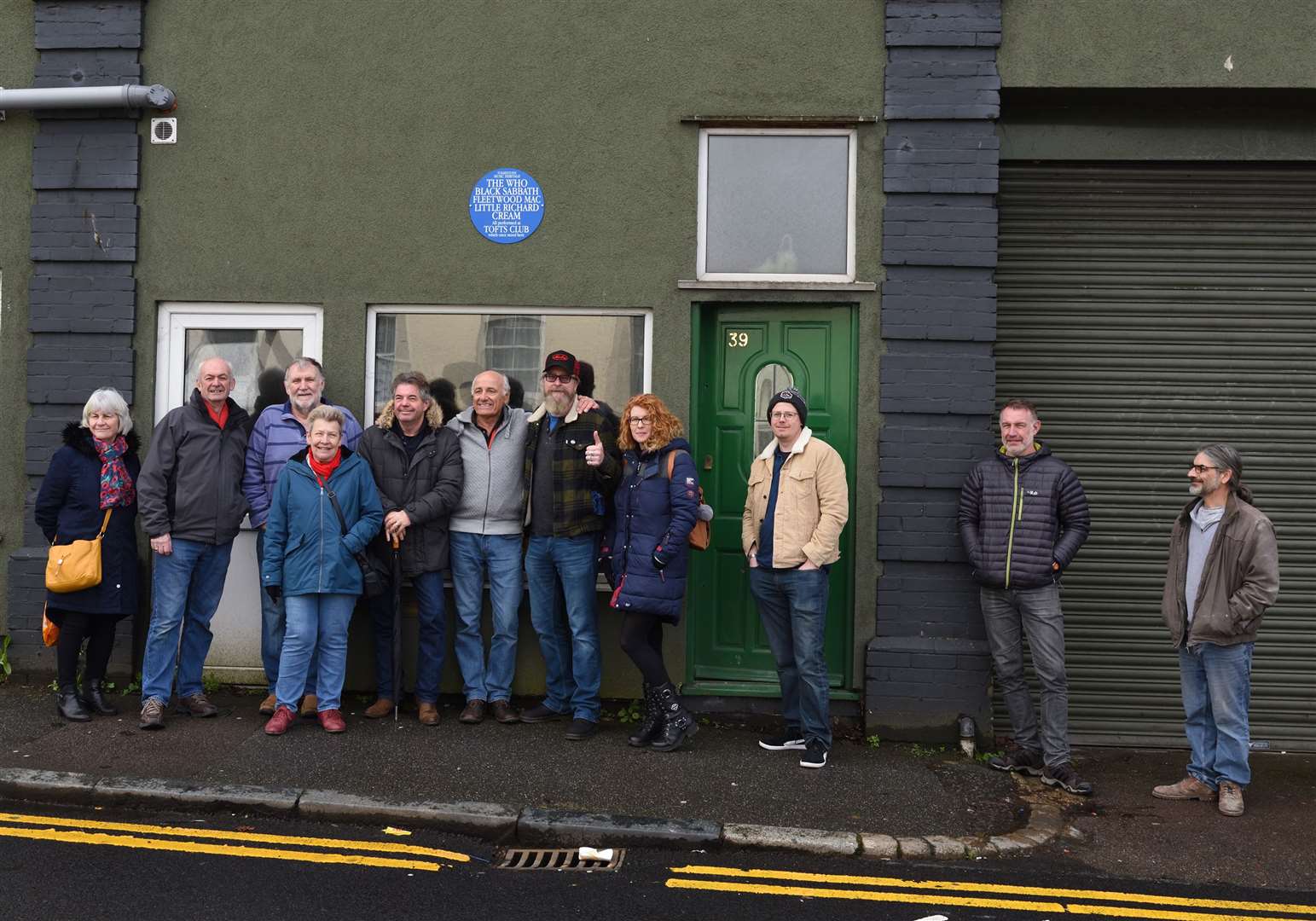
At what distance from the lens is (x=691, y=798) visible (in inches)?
223

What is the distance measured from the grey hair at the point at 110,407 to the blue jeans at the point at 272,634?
99cm

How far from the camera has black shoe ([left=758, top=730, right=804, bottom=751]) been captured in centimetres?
655

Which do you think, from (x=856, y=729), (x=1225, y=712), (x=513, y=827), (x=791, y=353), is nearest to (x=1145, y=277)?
(x=791, y=353)

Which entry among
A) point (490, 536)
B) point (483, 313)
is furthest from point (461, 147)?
point (490, 536)

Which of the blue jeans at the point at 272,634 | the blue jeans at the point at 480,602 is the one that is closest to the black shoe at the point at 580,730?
the blue jeans at the point at 480,602

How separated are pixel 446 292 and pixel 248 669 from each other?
2.77m

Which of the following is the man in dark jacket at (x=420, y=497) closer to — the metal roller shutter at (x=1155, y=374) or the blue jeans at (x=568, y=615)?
the blue jeans at (x=568, y=615)

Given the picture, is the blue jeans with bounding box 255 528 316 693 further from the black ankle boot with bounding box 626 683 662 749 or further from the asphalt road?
the black ankle boot with bounding box 626 683 662 749

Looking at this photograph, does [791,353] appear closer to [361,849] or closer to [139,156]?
[361,849]

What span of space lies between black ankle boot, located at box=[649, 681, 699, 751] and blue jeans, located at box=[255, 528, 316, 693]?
2129mm

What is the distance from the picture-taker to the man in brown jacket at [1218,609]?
5773 mm

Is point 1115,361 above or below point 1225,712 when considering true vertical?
above

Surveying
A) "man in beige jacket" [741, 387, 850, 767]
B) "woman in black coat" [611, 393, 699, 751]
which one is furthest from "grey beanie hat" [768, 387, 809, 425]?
"woman in black coat" [611, 393, 699, 751]

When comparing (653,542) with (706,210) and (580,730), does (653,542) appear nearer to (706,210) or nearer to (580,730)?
(580,730)
